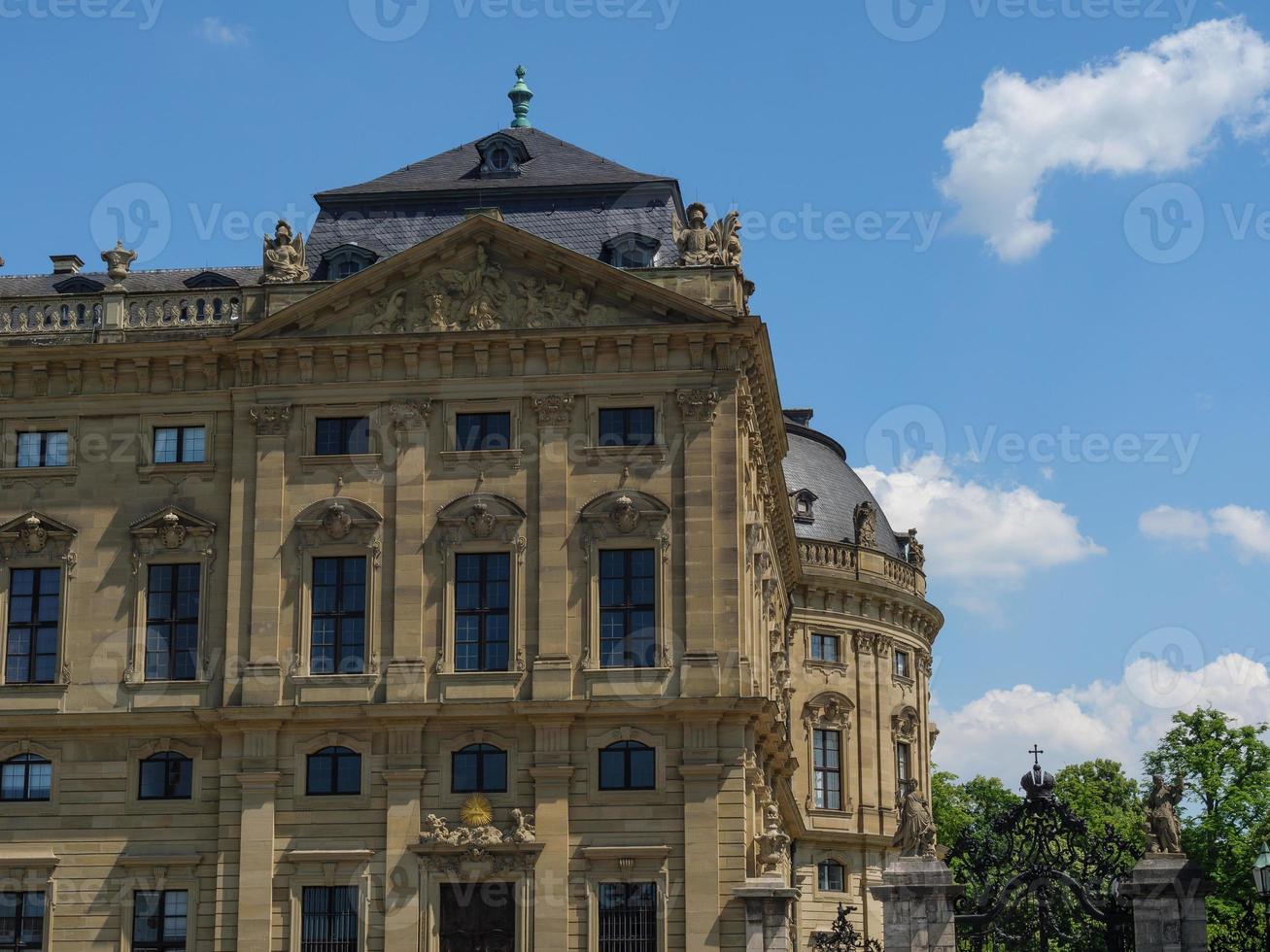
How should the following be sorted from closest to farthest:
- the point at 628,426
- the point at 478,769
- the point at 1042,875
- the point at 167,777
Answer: the point at 1042,875, the point at 478,769, the point at 167,777, the point at 628,426

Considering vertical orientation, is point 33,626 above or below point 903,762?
above

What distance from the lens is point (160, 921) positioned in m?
52.1

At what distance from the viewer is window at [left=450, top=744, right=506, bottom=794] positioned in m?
51.5

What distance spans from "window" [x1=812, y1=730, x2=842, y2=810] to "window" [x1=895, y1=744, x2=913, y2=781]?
331 cm

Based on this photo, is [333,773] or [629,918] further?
[333,773]

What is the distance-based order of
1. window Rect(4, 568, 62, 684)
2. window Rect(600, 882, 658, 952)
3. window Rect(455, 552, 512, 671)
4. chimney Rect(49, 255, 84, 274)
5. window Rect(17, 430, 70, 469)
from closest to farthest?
window Rect(600, 882, 658, 952)
window Rect(455, 552, 512, 671)
window Rect(4, 568, 62, 684)
window Rect(17, 430, 70, 469)
chimney Rect(49, 255, 84, 274)

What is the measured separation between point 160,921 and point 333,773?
5641 mm

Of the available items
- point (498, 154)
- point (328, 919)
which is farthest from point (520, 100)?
point (328, 919)

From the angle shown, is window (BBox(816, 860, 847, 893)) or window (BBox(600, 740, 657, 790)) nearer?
window (BBox(600, 740, 657, 790))

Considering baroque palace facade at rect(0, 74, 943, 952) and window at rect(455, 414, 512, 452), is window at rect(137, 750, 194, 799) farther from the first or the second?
window at rect(455, 414, 512, 452)

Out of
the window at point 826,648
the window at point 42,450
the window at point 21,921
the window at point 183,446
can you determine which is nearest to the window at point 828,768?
the window at point 826,648

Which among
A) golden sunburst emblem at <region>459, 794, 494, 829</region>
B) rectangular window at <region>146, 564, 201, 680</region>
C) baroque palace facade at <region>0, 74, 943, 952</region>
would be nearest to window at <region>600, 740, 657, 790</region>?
baroque palace facade at <region>0, 74, 943, 952</region>

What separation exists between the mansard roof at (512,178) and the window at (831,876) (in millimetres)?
33089

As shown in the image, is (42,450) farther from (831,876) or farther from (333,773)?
(831,876)
